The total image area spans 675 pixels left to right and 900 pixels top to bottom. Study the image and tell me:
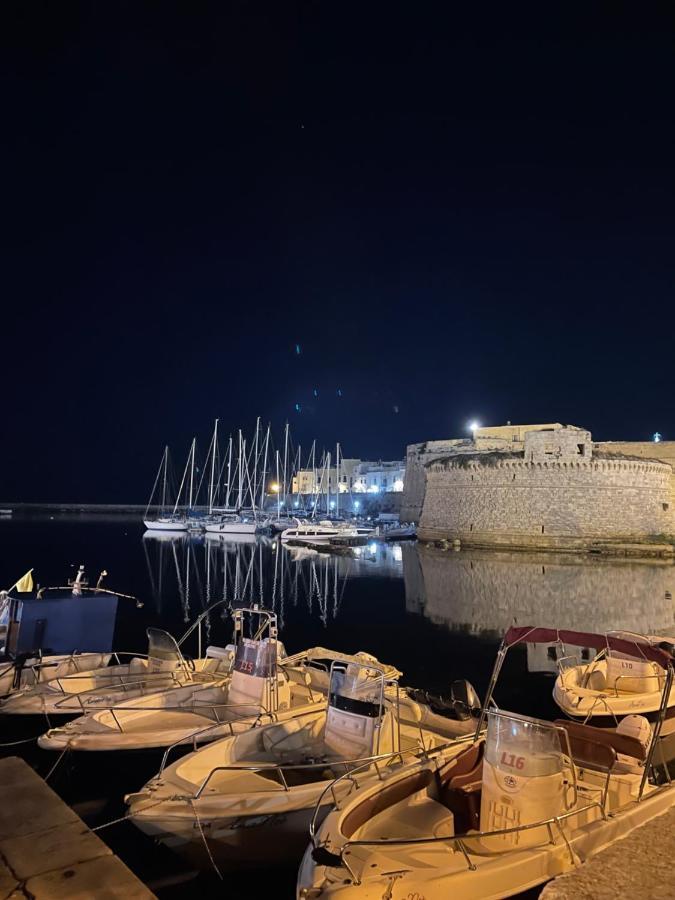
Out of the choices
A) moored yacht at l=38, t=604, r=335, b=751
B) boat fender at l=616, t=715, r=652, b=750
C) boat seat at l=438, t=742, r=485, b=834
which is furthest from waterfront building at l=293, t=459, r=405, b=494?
boat seat at l=438, t=742, r=485, b=834

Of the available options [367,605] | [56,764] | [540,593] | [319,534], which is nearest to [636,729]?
[56,764]

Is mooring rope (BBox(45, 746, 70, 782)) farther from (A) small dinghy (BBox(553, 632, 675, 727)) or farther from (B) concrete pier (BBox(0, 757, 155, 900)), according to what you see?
(A) small dinghy (BBox(553, 632, 675, 727))

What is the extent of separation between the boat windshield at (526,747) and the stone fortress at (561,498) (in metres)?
35.7

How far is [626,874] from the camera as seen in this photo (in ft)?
10.7

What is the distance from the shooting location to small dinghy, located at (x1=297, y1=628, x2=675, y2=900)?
3.68 m

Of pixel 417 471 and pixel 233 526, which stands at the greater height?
pixel 417 471

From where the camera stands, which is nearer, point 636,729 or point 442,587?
point 636,729

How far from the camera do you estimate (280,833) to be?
5.10 meters

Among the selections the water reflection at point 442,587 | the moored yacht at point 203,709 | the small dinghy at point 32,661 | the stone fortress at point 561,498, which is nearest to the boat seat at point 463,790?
the moored yacht at point 203,709

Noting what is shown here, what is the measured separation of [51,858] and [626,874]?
3050 mm

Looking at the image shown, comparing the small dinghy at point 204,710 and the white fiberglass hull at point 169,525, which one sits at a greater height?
the small dinghy at point 204,710

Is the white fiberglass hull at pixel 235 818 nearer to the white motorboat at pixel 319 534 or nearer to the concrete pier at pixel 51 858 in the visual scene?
the concrete pier at pixel 51 858

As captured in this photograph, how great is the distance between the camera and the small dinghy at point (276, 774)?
5023mm

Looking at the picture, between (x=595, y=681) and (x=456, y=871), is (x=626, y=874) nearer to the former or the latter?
(x=456, y=871)
